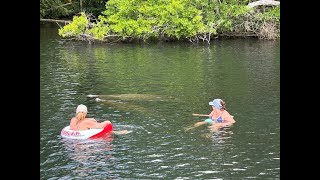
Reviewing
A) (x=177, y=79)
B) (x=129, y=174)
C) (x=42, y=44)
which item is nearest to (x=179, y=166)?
(x=129, y=174)

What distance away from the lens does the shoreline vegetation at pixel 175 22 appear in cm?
3838

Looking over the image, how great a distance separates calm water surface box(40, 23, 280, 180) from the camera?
12.5m

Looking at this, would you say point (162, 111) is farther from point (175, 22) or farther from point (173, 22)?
point (173, 22)

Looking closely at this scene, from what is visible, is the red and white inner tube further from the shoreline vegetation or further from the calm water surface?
the shoreline vegetation

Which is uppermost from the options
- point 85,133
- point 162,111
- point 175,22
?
point 175,22

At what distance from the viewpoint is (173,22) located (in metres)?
38.1

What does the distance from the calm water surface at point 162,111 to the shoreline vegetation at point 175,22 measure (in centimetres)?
476

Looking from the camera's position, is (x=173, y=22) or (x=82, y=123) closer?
(x=82, y=123)

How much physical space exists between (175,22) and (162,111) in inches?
815

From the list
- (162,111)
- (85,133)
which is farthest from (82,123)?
(162,111)
